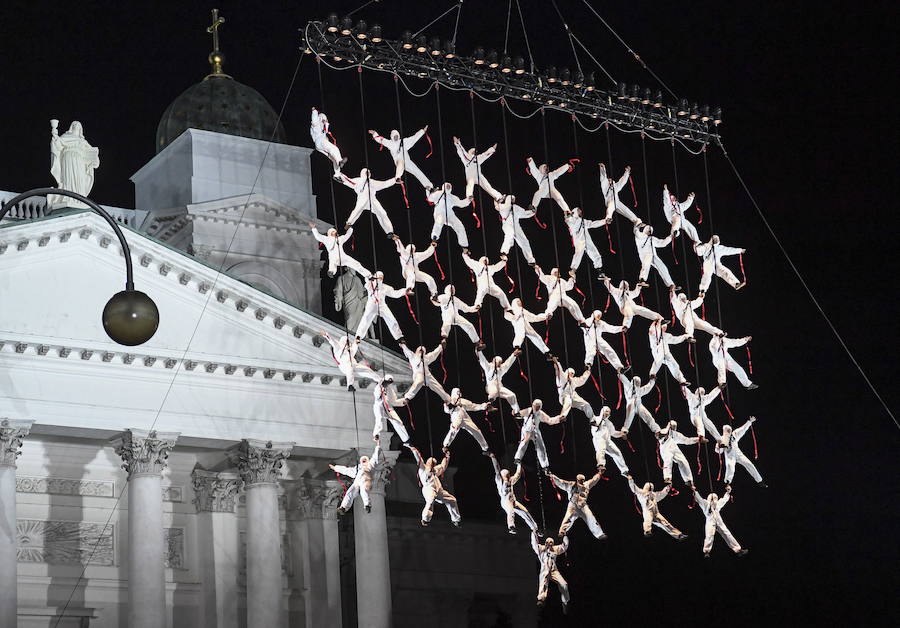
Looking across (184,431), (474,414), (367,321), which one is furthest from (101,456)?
(474,414)

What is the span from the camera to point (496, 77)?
25547 millimetres

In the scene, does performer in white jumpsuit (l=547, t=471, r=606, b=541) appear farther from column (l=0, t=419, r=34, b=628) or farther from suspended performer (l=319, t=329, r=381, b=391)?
column (l=0, t=419, r=34, b=628)

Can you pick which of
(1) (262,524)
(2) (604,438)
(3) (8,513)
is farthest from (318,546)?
(2) (604,438)

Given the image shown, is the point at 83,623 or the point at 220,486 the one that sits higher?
the point at 220,486

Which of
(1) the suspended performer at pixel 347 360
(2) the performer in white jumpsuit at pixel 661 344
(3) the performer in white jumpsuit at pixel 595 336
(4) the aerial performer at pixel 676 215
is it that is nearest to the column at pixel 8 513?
(1) the suspended performer at pixel 347 360

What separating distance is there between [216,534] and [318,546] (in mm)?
2324

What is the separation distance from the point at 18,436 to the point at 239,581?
636 centimetres

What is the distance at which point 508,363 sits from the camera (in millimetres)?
23734

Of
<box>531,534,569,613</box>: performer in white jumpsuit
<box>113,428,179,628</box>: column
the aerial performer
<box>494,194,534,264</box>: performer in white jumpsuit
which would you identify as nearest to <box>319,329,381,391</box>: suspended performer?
<box>494,194,534,264</box>: performer in white jumpsuit

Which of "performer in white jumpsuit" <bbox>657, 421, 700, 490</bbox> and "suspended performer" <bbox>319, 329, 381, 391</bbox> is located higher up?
"suspended performer" <bbox>319, 329, 381, 391</bbox>

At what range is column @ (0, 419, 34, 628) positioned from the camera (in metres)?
26.1

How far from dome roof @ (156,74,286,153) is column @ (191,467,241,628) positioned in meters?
11.5

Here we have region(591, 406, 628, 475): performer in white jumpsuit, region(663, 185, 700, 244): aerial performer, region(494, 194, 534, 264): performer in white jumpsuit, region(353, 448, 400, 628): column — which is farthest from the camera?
region(353, 448, 400, 628): column

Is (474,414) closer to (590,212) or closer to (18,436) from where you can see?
(590,212)
